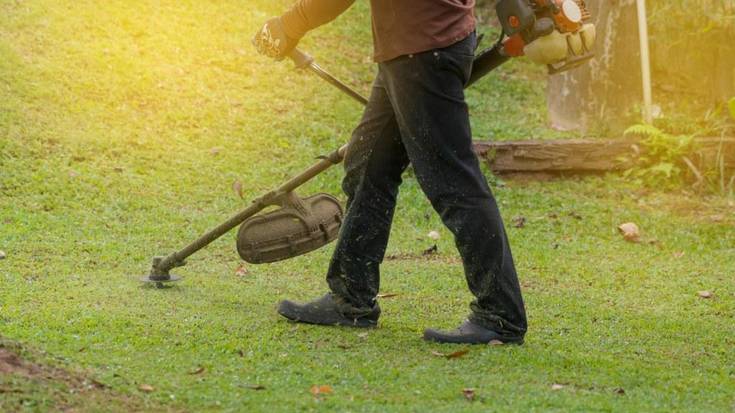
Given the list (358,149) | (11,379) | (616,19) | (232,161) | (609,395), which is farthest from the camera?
(616,19)

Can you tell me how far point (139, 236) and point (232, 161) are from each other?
167 cm

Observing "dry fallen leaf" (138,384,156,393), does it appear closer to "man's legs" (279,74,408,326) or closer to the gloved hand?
"man's legs" (279,74,408,326)

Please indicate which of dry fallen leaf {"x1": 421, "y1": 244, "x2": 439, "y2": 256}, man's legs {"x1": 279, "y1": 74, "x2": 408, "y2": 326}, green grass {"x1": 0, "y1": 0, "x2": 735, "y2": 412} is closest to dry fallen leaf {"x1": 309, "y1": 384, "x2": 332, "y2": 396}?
green grass {"x1": 0, "y1": 0, "x2": 735, "y2": 412}

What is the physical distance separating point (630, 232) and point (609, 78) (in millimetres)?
2334

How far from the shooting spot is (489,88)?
11125mm

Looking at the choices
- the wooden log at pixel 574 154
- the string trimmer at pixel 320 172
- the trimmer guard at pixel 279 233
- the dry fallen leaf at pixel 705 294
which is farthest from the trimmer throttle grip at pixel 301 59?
the wooden log at pixel 574 154

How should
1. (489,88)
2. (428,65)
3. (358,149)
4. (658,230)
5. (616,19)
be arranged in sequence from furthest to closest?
(489,88), (616,19), (658,230), (358,149), (428,65)

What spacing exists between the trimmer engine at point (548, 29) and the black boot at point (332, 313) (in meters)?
1.37

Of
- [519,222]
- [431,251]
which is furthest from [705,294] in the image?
[519,222]

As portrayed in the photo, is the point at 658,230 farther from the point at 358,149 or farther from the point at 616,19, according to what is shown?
the point at 358,149

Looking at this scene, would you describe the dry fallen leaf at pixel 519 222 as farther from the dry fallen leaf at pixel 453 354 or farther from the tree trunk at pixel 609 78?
the dry fallen leaf at pixel 453 354

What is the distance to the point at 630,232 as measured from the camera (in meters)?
7.75

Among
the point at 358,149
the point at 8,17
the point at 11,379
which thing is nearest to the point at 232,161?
the point at 8,17

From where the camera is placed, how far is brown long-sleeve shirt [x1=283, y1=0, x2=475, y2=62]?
4.53m
